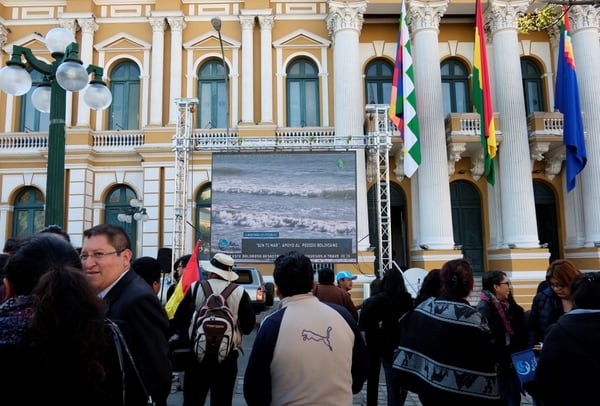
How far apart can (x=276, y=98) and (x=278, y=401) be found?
57.8 ft

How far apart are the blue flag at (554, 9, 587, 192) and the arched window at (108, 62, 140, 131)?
1598cm

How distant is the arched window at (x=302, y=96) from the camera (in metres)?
19.8

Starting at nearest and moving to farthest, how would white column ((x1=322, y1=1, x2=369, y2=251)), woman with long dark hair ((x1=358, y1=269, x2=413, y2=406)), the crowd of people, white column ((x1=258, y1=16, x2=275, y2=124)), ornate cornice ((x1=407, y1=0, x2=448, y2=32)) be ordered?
1. the crowd of people
2. woman with long dark hair ((x1=358, y1=269, x2=413, y2=406))
3. white column ((x1=322, y1=1, x2=369, y2=251))
4. ornate cornice ((x1=407, y1=0, x2=448, y2=32))
5. white column ((x1=258, y1=16, x2=275, y2=124))

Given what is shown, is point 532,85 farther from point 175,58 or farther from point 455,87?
point 175,58

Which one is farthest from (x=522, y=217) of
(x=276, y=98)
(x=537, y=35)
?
(x=276, y=98)

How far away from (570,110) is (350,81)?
24.6 ft

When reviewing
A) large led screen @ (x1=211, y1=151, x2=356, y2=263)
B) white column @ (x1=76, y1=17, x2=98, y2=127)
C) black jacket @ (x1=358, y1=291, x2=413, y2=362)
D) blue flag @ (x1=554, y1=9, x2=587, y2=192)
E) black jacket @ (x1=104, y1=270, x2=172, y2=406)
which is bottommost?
black jacket @ (x1=358, y1=291, x2=413, y2=362)

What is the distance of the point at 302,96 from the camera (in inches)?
785

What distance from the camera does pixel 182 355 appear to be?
180 inches

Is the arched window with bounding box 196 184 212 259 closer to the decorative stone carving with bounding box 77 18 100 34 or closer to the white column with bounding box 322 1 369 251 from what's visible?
the white column with bounding box 322 1 369 251

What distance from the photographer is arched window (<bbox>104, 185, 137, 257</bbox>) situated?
1934 cm

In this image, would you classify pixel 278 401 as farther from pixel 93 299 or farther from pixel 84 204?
pixel 84 204

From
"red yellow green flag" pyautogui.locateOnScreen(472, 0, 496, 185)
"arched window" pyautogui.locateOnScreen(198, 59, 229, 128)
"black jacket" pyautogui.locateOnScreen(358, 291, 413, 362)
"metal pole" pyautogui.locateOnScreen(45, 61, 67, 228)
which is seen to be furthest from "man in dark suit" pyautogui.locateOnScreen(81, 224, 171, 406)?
"arched window" pyautogui.locateOnScreen(198, 59, 229, 128)

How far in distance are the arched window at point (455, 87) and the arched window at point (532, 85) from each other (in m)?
2.46
